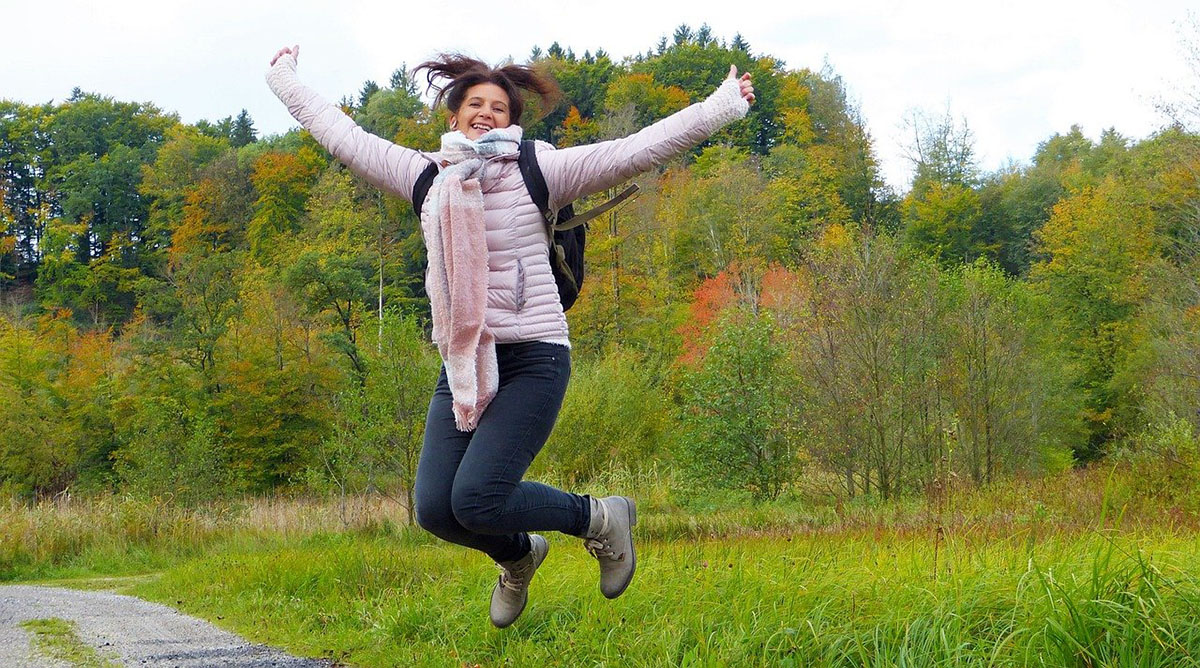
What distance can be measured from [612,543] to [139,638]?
10.7 feet

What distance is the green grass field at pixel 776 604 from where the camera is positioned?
286 centimetres

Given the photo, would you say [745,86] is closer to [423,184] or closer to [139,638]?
[423,184]

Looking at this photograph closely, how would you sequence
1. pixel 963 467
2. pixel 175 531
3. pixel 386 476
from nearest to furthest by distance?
1. pixel 175 531
2. pixel 386 476
3. pixel 963 467

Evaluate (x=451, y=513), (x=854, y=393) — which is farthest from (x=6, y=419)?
(x=451, y=513)

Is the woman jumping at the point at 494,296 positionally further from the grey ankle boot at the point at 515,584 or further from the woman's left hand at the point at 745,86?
the grey ankle boot at the point at 515,584

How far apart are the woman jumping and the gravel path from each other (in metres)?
1.66

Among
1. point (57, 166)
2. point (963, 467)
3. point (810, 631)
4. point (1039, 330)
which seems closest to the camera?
point (810, 631)

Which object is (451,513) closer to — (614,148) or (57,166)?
(614,148)

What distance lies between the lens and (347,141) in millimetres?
3773

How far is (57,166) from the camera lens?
230 feet

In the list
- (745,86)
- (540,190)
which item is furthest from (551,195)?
(745,86)

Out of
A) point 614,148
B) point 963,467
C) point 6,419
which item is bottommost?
point 963,467

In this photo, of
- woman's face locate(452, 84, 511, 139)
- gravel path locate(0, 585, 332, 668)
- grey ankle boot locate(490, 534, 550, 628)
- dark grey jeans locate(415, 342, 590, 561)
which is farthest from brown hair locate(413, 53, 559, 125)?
gravel path locate(0, 585, 332, 668)

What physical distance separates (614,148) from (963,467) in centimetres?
1945
